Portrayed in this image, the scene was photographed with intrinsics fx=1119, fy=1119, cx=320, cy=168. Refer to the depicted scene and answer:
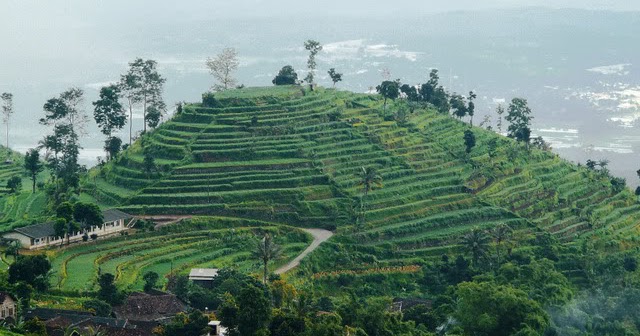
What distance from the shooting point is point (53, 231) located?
63.1m

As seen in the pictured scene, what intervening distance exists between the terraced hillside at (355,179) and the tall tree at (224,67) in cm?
627

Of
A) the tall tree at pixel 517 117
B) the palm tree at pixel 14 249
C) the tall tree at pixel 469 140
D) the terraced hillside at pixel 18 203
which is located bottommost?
the palm tree at pixel 14 249

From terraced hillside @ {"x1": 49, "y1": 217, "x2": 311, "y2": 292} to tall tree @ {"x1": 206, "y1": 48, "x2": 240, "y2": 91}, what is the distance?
934 inches

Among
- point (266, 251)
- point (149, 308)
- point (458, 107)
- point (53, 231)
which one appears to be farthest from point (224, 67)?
point (149, 308)

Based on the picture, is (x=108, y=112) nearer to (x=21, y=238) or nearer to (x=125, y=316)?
(x=21, y=238)

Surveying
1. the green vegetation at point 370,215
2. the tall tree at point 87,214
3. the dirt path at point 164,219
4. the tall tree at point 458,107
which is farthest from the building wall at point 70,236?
the tall tree at point 458,107

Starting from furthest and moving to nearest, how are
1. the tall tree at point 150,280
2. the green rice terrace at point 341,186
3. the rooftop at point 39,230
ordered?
the green rice terrace at point 341,186
the rooftop at point 39,230
the tall tree at point 150,280

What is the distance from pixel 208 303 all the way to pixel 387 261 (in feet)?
47.2

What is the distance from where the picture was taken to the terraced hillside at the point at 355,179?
68.8 metres

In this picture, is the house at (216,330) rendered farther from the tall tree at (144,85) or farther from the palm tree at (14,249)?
the tall tree at (144,85)

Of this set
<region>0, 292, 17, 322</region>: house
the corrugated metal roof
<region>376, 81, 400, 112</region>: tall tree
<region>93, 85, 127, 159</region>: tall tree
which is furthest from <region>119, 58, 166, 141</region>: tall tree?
<region>0, 292, 17, 322</region>: house

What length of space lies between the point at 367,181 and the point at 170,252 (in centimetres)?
1316

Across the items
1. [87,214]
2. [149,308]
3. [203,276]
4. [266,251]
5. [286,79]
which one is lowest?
[149,308]

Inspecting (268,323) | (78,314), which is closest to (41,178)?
(78,314)
